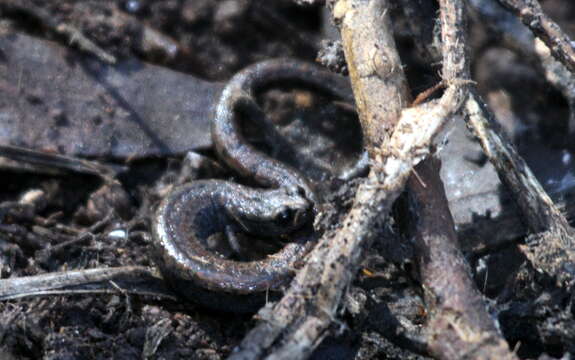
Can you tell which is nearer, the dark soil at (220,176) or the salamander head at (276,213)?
the dark soil at (220,176)

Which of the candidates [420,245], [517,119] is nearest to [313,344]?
[420,245]

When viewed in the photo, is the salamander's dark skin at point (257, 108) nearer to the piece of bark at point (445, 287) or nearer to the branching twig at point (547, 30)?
the piece of bark at point (445, 287)

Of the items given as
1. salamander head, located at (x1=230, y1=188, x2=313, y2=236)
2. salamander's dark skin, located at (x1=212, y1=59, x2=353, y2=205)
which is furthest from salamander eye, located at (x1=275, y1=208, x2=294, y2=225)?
salamander's dark skin, located at (x1=212, y1=59, x2=353, y2=205)

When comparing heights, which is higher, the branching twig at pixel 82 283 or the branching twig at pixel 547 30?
the branching twig at pixel 547 30

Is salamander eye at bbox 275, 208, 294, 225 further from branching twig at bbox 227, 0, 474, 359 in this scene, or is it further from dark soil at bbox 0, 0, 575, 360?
branching twig at bbox 227, 0, 474, 359

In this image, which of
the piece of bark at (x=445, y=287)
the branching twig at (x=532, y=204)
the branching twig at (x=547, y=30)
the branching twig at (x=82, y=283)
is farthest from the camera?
the branching twig at (x=547, y=30)

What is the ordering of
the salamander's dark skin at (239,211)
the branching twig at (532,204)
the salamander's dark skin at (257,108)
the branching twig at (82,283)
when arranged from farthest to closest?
the salamander's dark skin at (257,108)
the salamander's dark skin at (239,211)
the branching twig at (82,283)
the branching twig at (532,204)

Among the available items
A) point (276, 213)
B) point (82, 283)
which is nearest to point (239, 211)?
point (276, 213)

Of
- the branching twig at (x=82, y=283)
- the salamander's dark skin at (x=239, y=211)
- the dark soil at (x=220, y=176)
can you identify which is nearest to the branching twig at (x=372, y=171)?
the dark soil at (x=220, y=176)
